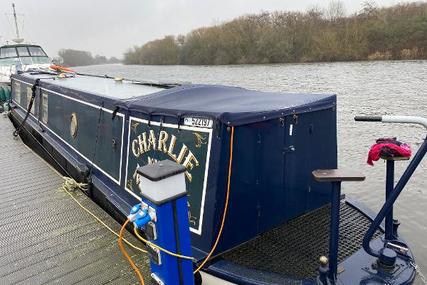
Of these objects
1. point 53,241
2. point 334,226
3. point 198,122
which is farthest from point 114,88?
point 334,226

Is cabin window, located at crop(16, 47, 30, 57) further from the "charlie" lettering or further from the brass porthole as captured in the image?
the "charlie" lettering

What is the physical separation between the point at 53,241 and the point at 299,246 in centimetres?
279

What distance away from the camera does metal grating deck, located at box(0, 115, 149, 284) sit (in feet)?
11.7

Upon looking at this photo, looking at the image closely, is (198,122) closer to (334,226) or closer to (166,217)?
(166,217)

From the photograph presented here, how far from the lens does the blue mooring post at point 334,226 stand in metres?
2.70

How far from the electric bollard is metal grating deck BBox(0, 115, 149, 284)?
82cm

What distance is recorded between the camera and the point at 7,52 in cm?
2069

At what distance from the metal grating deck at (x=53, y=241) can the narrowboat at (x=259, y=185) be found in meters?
0.48

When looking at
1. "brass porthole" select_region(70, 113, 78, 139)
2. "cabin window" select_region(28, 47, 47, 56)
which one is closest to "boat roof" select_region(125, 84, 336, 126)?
"brass porthole" select_region(70, 113, 78, 139)

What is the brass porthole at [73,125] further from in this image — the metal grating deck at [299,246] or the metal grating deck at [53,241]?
Answer: the metal grating deck at [299,246]

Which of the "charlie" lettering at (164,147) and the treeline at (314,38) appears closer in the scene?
the "charlie" lettering at (164,147)

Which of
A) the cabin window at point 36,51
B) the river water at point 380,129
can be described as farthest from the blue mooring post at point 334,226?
the cabin window at point 36,51

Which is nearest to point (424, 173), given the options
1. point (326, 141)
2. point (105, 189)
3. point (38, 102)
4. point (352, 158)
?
point (352, 158)

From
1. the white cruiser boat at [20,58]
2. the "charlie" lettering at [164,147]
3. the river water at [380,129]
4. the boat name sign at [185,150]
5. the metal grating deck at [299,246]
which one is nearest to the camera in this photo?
the metal grating deck at [299,246]
